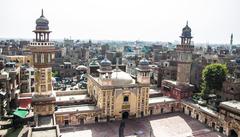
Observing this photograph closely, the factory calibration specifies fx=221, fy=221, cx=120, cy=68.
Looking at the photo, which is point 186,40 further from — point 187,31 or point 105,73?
point 105,73

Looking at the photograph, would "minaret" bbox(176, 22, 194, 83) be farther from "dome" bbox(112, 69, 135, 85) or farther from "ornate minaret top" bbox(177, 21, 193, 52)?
"dome" bbox(112, 69, 135, 85)

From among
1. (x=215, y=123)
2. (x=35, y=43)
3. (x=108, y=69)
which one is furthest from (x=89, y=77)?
(x=215, y=123)

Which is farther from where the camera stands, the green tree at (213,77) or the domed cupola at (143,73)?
the green tree at (213,77)

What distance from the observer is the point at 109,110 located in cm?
3728

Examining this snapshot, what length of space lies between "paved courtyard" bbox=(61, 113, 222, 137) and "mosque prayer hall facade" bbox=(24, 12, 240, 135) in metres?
1.52

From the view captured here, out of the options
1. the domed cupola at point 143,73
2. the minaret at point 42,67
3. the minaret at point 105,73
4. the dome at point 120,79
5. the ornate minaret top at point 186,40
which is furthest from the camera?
the ornate minaret top at point 186,40

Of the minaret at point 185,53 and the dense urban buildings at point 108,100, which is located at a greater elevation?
the minaret at point 185,53

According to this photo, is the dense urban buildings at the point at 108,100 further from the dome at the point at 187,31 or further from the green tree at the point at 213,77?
the green tree at the point at 213,77

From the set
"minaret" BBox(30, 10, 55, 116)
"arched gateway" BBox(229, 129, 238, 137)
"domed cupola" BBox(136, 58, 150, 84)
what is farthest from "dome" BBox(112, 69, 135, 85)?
"arched gateway" BBox(229, 129, 238, 137)

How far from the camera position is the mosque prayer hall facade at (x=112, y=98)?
32750 mm

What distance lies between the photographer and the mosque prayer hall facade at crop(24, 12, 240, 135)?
107ft

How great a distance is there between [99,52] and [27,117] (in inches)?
3275

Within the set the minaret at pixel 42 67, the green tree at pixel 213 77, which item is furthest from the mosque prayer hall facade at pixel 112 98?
the green tree at pixel 213 77

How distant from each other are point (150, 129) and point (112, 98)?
798 centimetres
